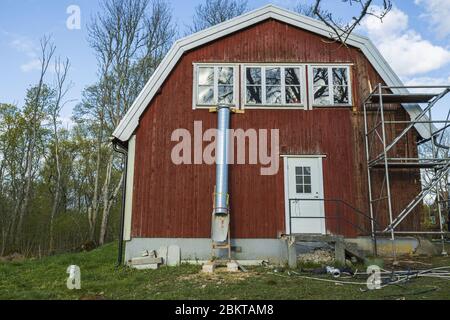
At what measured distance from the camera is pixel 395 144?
11.1 meters

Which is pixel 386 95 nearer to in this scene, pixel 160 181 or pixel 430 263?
pixel 430 263

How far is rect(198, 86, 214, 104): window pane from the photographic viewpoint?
1116cm

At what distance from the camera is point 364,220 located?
10.6 metres

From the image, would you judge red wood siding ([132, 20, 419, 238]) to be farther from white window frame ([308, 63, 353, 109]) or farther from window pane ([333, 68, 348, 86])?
window pane ([333, 68, 348, 86])

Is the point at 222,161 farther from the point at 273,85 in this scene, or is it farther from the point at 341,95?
the point at 341,95

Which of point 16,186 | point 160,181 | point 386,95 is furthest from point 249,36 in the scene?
point 16,186

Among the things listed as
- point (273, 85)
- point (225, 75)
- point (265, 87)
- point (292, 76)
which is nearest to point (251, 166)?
point (265, 87)

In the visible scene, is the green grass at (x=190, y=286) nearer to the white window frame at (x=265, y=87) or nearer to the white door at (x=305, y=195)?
the white door at (x=305, y=195)

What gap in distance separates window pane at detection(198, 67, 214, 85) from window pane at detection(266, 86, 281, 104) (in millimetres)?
1689

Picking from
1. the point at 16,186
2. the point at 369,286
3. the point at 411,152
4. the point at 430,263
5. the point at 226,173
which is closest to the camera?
the point at 369,286

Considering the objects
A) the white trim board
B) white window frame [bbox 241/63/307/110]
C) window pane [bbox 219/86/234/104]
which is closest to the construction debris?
white window frame [bbox 241/63/307/110]

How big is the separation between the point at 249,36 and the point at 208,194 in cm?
494

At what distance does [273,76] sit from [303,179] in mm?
3181

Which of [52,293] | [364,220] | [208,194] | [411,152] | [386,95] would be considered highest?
[386,95]
